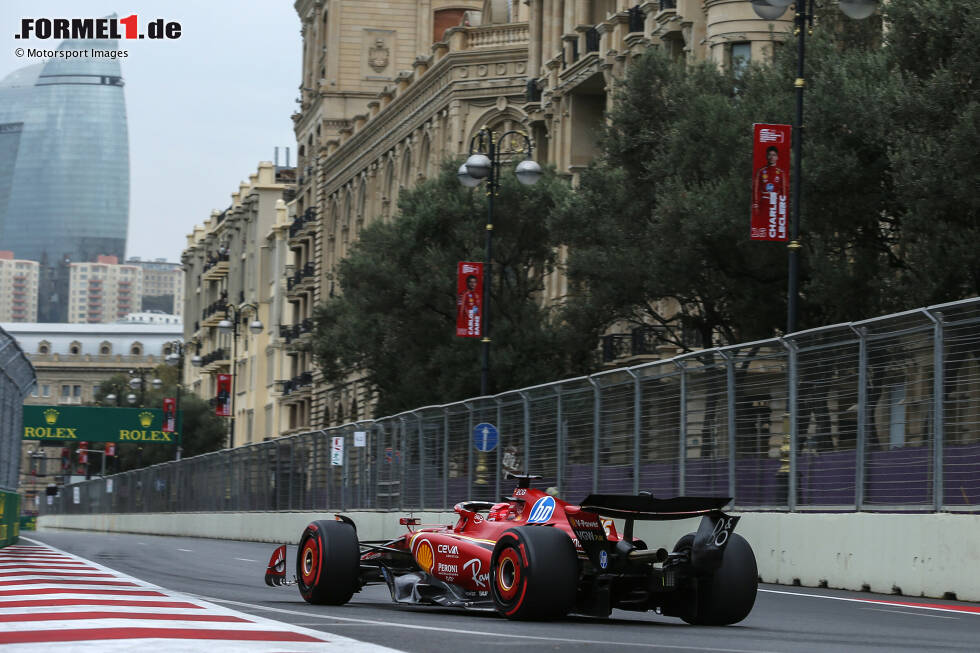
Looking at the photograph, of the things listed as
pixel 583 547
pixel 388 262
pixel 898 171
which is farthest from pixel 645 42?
pixel 583 547

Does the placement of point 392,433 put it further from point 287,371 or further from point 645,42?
point 287,371

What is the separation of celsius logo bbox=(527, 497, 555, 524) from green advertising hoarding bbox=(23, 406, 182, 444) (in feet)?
252

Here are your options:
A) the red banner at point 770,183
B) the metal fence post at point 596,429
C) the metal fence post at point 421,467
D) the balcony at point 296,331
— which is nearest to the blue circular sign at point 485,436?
the metal fence post at point 421,467

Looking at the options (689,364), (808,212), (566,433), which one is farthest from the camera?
(808,212)

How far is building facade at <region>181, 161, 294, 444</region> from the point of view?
308 ft

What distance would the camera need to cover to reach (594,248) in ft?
110

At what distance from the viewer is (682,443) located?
20.5 metres

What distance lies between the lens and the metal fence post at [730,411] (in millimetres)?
19531

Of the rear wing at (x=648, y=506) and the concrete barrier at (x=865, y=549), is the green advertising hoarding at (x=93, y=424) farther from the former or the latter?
the rear wing at (x=648, y=506)

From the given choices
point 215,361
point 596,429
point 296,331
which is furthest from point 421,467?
point 215,361

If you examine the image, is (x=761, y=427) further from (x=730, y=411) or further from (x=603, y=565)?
(x=603, y=565)

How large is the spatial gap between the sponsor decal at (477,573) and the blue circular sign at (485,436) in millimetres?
13557

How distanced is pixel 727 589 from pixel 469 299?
26.2 meters

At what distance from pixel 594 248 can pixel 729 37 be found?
719 cm
